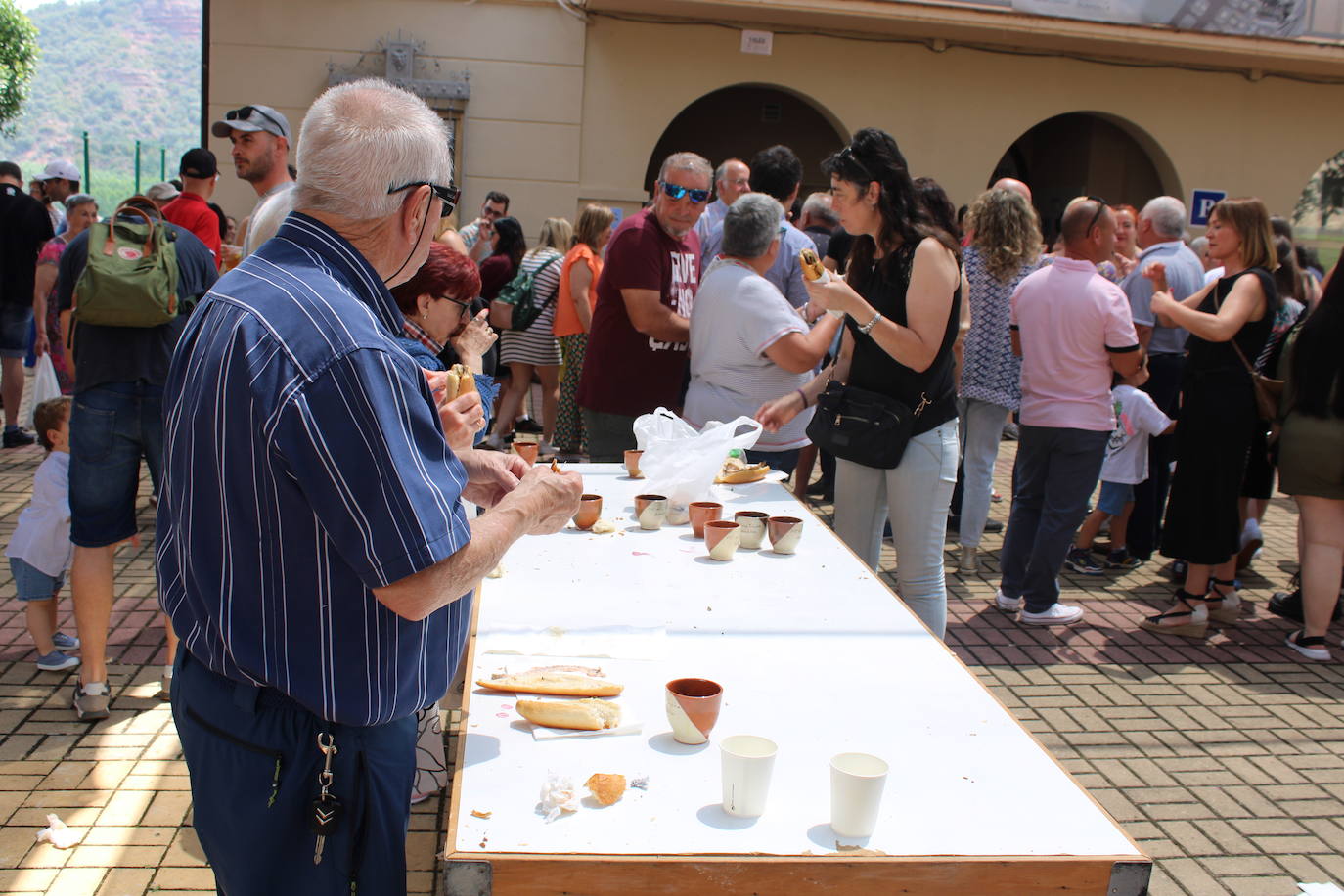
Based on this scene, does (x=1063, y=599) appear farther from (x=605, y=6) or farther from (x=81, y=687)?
(x=605, y=6)


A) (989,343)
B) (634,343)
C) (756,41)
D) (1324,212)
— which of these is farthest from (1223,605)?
(1324,212)

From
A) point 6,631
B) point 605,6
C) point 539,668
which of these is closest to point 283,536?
point 539,668

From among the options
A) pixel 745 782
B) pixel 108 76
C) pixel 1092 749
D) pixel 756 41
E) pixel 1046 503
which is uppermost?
pixel 108 76

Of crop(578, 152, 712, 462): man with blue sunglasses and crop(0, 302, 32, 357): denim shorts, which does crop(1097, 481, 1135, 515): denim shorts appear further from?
crop(0, 302, 32, 357): denim shorts

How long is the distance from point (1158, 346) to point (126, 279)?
17.2ft

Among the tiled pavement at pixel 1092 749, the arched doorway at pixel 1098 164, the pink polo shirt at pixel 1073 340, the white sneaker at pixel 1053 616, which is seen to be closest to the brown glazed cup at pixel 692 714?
the tiled pavement at pixel 1092 749

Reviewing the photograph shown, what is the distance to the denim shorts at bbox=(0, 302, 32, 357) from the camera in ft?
25.3

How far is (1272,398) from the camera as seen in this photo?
4785mm

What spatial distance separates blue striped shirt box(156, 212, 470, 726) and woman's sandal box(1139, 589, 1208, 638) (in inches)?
174

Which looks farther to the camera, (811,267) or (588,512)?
(811,267)

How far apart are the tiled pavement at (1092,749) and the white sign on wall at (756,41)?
25.8 ft

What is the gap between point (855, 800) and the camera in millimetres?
1544

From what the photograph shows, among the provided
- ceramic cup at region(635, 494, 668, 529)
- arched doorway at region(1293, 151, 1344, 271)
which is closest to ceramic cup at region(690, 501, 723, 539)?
ceramic cup at region(635, 494, 668, 529)

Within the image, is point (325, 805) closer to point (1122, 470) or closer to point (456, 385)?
point (456, 385)
